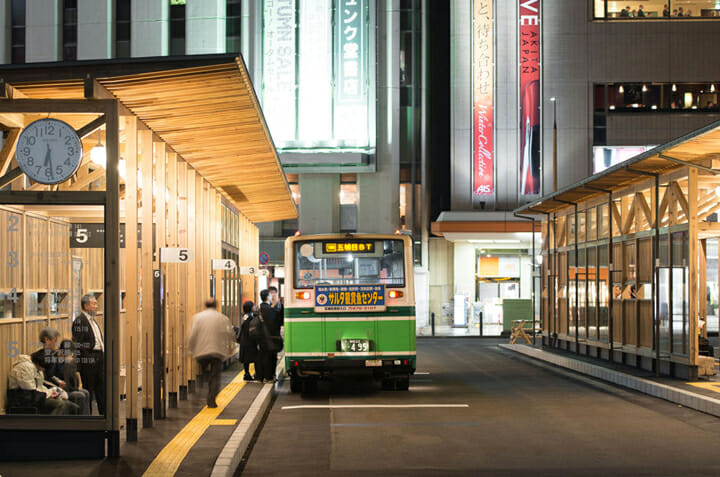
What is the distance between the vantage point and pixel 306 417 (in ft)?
45.6

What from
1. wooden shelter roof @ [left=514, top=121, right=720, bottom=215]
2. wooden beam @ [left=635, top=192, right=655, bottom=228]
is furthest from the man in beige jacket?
wooden beam @ [left=635, top=192, right=655, bottom=228]

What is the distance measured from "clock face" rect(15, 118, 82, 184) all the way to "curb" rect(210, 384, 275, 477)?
11.2 ft

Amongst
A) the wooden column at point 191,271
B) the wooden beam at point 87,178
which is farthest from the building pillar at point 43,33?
the wooden beam at point 87,178

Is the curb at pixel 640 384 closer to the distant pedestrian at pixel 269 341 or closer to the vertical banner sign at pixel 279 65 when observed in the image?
the distant pedestrian at pixel 269 341

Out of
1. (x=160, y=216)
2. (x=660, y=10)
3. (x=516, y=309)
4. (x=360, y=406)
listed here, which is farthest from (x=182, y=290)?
(x=660, y=10)

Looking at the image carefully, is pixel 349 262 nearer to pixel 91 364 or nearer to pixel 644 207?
pixel 644 207

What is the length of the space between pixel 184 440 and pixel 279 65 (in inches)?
1302

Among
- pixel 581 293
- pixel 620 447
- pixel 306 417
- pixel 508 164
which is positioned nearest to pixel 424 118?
pixel 508 164

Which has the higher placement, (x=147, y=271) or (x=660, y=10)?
(x=660, y=10)

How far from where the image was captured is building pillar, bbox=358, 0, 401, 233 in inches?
1682

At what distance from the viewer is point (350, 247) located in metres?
17.0

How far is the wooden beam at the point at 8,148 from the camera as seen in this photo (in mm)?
9727

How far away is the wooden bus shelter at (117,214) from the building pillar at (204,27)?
2826 cm

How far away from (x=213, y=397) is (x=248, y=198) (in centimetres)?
1020
